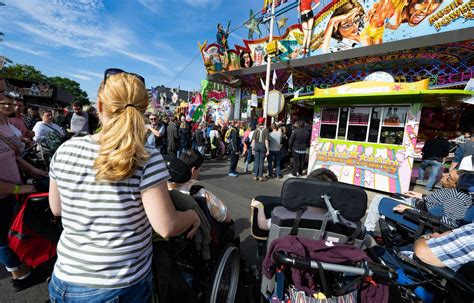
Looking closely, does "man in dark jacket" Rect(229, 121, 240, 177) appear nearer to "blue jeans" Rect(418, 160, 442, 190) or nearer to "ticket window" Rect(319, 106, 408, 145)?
"ticket window" Rect(319, 106, 408, 145)

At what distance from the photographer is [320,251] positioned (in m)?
1.37

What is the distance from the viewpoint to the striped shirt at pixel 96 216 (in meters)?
0.93

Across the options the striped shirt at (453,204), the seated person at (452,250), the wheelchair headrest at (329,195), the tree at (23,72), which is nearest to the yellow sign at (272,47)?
the striped shirt at (453,204)

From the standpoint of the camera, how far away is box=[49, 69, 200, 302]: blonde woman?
918mm

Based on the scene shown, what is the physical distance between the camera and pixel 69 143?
1.01 meters

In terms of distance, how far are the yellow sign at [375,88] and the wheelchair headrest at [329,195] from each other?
16.4 feet

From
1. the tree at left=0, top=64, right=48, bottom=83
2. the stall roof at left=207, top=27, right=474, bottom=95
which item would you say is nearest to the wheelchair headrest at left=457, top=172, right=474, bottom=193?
the stall roof at left=207, top=27, right=474, bottom=95

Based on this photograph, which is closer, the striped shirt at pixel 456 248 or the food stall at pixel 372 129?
the striped shirt at pixel 456 248

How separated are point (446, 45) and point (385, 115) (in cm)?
259

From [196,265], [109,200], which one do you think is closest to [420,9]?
[196,265]

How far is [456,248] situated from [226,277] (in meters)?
1.73

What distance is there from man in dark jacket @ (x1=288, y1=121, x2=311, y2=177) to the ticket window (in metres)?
0.56

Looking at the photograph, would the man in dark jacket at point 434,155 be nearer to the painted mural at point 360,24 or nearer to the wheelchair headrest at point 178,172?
the painted mural at point 360,24

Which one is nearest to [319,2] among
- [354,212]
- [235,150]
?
[235,150]
